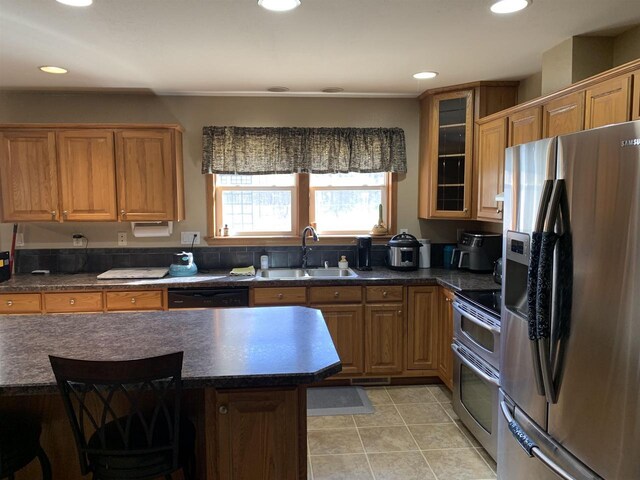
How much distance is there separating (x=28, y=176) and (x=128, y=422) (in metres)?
2.92

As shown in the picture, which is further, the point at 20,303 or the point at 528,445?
the point at 20,303

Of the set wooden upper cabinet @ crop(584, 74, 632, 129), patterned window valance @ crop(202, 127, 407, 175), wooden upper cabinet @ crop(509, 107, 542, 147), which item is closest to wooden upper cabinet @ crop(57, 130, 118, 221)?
patterned window valance @ crop(202, 127, 407, 175)

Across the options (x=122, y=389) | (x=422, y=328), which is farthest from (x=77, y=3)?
(x=422, y=328)

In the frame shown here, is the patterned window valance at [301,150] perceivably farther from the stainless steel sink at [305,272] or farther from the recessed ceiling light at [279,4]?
the recessed ceiling light at [279,4]

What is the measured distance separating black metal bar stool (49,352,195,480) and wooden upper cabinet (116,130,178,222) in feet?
7.58

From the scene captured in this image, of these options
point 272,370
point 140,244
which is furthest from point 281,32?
point 140,244

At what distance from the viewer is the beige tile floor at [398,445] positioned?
A: 247cm

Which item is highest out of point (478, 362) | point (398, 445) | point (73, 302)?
point (73, 302)

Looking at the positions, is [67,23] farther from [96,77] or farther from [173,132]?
[173,132]

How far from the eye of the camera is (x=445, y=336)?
11.2 ft

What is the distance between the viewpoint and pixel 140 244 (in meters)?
3.98

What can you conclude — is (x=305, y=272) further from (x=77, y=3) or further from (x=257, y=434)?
(x=77, y=3)

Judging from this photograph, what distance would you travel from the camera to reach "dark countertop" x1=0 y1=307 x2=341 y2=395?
1523 mm

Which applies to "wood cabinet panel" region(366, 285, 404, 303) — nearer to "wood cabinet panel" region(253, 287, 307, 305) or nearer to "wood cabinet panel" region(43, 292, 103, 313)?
"wood cabinet panel" region(253, 287, 307, 305)
